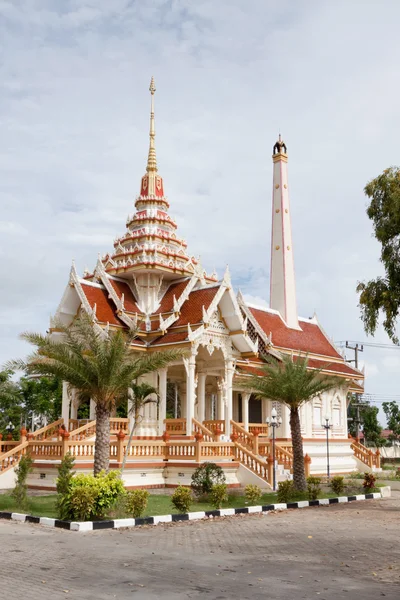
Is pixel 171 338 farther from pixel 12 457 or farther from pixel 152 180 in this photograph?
pixel 152 180

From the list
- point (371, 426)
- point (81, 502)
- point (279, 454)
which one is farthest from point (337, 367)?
point (371, 426)

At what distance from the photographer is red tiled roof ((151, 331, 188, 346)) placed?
24141 millimetres

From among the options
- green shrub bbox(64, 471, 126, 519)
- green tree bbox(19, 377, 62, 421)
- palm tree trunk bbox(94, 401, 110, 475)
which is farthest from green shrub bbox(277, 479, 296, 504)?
green tree bbox(19, 377, 62, 421)

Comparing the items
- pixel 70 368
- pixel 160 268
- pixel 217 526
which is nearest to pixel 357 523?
pixel 217 526

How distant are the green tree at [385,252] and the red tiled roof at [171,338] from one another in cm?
725

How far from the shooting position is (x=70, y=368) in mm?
15281

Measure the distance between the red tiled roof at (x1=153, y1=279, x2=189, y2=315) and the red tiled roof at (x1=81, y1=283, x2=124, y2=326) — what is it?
1747 mm

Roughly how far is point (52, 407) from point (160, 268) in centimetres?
2177

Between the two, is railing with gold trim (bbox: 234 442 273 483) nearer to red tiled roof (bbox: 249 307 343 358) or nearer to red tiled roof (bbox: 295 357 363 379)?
red tiled roof (bbox: 249 307 343 358)

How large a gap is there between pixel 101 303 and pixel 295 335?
12943 millimetres

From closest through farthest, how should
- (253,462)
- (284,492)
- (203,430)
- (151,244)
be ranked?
(284,492) < (253,462) < (203,430) < (151,244)

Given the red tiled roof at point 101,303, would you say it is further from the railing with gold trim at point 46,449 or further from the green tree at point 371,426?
the green tree at point 371,426

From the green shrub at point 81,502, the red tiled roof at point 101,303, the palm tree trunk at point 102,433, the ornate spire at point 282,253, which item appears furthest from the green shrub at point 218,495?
the ornate spire at point 282,253

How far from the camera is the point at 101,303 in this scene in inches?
1019
